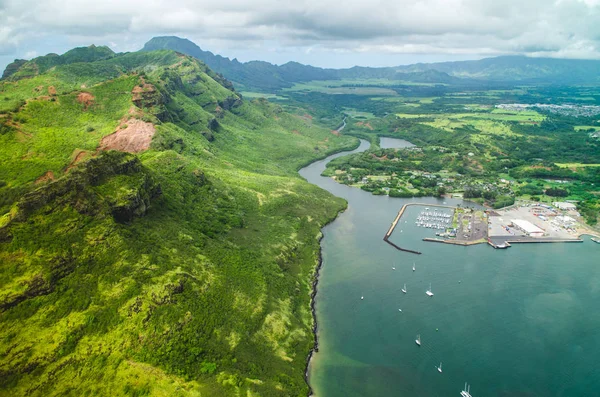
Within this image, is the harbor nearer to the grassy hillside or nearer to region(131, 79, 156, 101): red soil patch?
the grassy hillside

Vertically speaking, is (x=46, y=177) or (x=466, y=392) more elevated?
(x=46, y=177)

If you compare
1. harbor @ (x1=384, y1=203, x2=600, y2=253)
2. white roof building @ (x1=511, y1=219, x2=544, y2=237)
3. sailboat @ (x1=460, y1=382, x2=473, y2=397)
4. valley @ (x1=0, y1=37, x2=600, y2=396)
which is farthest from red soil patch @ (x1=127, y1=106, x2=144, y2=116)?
white roof building @ (x1=511, y1=219, x2=544, y2=237)

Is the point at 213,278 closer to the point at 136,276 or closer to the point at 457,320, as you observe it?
the point at 136,276

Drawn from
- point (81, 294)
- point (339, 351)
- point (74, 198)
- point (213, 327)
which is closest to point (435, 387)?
point (339, 351)

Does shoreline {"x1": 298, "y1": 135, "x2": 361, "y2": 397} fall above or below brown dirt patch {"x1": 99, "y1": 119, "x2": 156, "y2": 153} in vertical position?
below

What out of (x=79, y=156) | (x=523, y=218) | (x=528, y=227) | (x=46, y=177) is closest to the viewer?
(x=46, y=177)

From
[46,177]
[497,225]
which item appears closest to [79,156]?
[46,177]

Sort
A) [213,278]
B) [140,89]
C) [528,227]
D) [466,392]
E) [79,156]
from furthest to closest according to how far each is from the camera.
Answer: [140,89] < [528,227] < [79,156] < [213,278] < [466,392]

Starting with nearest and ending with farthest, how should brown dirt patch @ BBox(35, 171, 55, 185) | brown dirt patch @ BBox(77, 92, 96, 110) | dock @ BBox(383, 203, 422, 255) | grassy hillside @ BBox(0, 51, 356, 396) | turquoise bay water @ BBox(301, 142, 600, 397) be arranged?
1. grassy hillside @ BBox(0, 51, 356, 396)
2. turquoise bay water @ BBox(301, 142, 600, 397)
3. brown dirt patch @ BBox(35, 171, 55, 185)
4. dock @ BBox(383, 203, 422, 255)
5. brown dirt patch @ BBox(77, 92, 96, 110)
